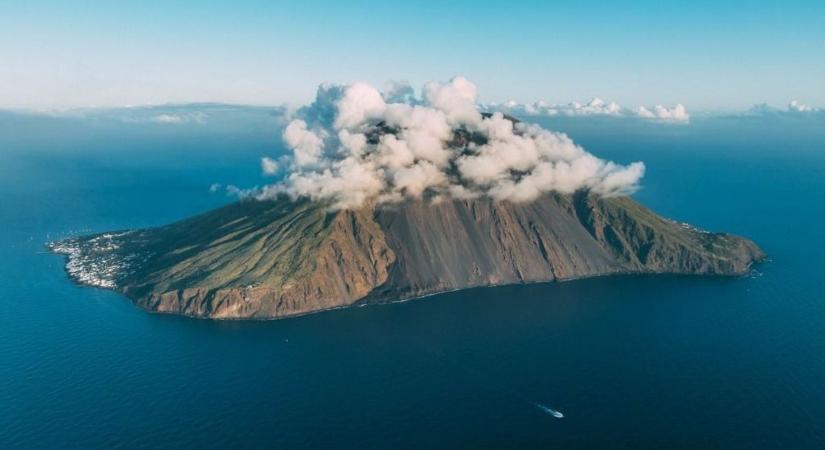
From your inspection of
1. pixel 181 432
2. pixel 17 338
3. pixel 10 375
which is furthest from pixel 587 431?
pixel 17 338

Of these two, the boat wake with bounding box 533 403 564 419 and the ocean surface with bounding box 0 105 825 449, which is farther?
the boat wake with bounding box 533 403 564 419

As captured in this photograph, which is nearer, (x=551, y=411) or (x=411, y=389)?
(x=551, y=411)

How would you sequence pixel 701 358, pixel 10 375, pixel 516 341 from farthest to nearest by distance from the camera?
pixel 516 341 < pixel 701 358 < pixel 10 375

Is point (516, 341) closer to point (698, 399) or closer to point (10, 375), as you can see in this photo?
point (698, 399)

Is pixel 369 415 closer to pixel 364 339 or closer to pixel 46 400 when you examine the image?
pixel 364 339

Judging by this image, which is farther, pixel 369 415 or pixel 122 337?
pixel 122 337

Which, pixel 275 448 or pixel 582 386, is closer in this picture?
pixel 275 448

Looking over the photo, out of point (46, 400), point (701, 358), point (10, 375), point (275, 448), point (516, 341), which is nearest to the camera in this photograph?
point (275, 448)

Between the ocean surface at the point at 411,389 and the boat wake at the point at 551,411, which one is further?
the boat wake at the point at 551,411

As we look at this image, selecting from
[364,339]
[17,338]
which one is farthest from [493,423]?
[17,338]
